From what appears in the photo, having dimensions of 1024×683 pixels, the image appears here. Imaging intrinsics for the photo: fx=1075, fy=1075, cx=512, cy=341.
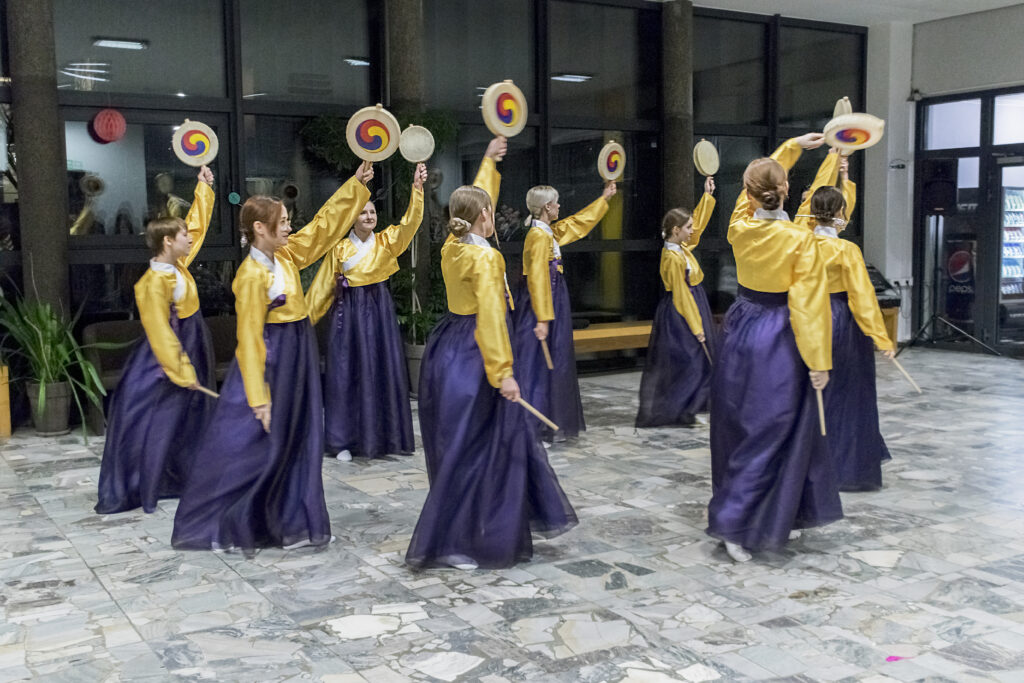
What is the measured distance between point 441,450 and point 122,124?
180 inches

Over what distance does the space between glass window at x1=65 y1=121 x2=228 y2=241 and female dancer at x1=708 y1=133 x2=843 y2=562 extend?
15.9ft

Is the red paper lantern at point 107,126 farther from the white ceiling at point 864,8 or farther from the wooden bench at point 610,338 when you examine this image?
the white ceiling at point 864,8

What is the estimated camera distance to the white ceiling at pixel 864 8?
9.93m

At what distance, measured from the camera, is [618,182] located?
31.8 feet

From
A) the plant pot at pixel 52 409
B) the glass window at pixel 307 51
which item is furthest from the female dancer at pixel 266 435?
the glass window at pixel 307 51

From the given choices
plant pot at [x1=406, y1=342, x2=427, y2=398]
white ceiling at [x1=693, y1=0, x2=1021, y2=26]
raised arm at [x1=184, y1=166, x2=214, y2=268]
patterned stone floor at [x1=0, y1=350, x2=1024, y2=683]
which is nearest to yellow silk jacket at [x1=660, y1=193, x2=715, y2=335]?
patterned stone floor at [x1=0, y1=350, x2=1024, y2=683]

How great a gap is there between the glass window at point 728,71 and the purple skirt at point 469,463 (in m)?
7.00

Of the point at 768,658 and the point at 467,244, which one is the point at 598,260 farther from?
the point at 768,658

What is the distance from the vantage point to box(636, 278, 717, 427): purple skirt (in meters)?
6.86

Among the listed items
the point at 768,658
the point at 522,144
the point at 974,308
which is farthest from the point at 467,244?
the point at 974,308

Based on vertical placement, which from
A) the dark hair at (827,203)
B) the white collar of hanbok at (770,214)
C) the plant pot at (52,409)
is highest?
the dark hair at (827,203)

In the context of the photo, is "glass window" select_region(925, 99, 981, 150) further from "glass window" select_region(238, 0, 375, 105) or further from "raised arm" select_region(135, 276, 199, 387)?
"raised arm" select_region(135, 276, 199, 387)

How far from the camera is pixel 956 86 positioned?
10.6m

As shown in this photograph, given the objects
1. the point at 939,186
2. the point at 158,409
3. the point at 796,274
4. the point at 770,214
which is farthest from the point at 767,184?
the point at 939,186
